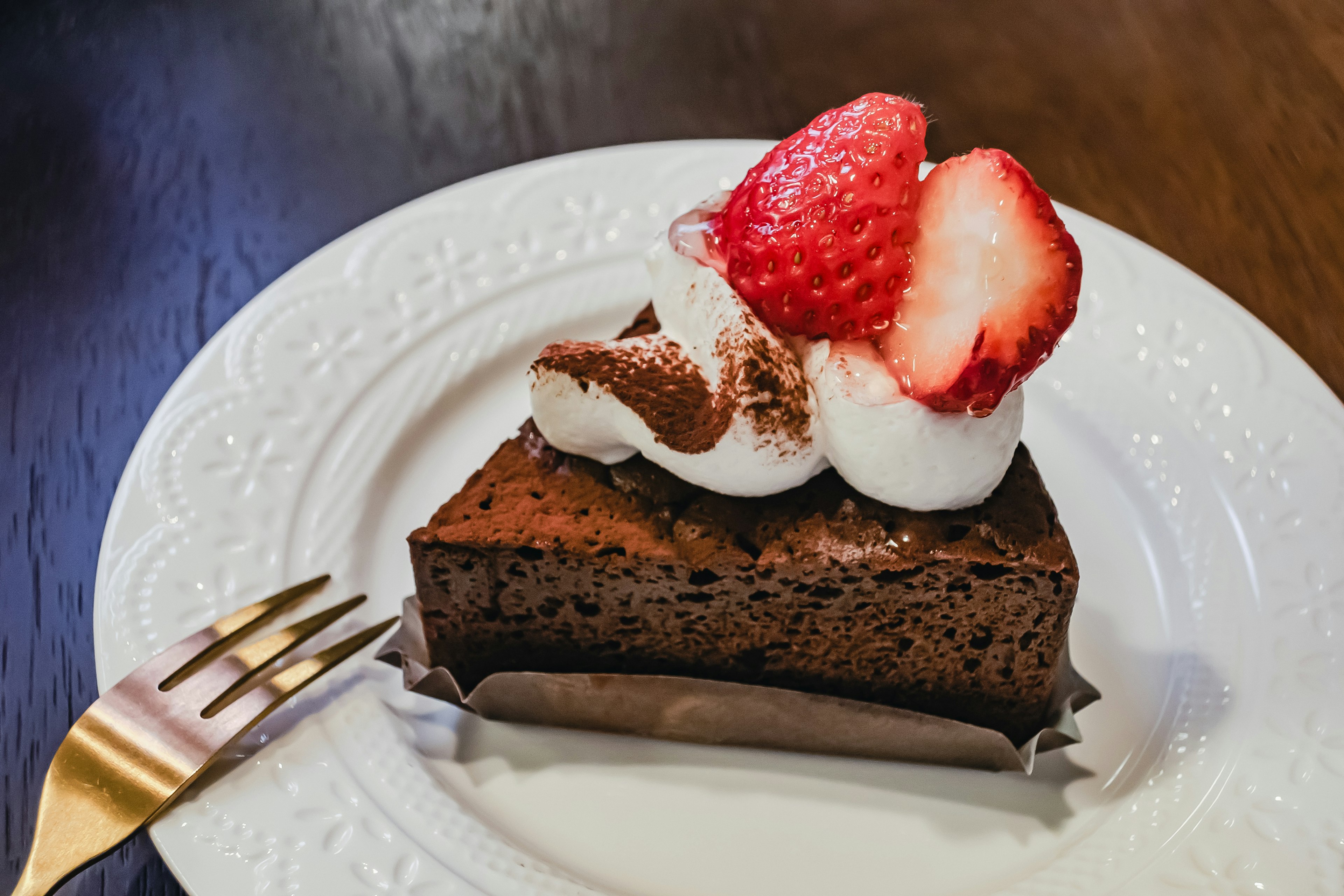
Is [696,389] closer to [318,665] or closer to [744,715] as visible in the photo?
[744,715]

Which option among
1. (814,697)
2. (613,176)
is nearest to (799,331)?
(814,697)

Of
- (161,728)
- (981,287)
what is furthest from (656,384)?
(161,728)

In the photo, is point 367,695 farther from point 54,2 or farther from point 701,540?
point 54,2

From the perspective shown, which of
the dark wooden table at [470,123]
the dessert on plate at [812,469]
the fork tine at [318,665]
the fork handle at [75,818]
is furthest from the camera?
the dark wooden table at [470,123]

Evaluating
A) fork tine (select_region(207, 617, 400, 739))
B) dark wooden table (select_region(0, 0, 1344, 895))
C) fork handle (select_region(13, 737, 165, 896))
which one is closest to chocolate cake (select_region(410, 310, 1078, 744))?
fork tine (select_region(207, 617, 400, 739))

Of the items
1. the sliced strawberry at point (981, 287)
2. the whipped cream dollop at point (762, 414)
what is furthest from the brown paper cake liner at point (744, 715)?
the sliced strawberry at point (981, 287)

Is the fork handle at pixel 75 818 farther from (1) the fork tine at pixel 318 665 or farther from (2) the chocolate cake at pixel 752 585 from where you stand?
(2) the chocolate cake at pixel 752 585
